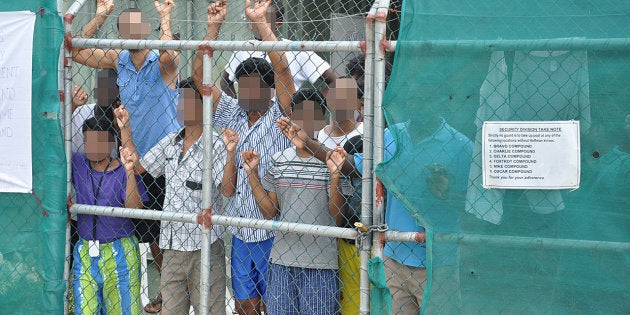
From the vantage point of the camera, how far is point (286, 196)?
4223mm

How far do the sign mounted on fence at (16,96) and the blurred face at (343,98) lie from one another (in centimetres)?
160

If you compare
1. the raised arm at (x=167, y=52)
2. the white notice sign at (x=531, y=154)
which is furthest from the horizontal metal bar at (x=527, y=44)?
the raised arm at (x=167, y=52)

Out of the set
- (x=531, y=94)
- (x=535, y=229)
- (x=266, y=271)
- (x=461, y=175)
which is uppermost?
(x=531, y=94)

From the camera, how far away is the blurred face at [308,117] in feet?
13.5

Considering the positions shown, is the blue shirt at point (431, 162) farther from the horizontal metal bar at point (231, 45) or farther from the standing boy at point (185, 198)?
the standing boy at point (185, 198)

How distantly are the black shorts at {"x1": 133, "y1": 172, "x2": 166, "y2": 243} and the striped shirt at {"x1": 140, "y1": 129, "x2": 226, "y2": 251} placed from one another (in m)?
0.20

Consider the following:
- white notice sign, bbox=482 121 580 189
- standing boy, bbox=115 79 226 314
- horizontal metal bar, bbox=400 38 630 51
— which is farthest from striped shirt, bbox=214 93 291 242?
white notice sign, bbox=482 121 580 189

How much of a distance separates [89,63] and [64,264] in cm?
136

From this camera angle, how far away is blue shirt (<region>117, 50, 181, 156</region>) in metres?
4.82

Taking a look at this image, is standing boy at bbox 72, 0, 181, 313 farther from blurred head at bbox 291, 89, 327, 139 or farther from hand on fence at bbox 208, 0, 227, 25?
blurred head at bbox 291, 89, 327, 139

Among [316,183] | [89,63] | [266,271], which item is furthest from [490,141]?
[89,63]

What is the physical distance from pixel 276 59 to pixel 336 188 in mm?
912

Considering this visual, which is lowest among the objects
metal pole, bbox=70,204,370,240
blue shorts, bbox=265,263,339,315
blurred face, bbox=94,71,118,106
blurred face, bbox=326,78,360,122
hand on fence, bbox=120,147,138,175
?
blue shorts, bbox=265,263,339,315

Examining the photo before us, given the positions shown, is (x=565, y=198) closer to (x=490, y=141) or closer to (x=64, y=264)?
(x=490, y=141)
